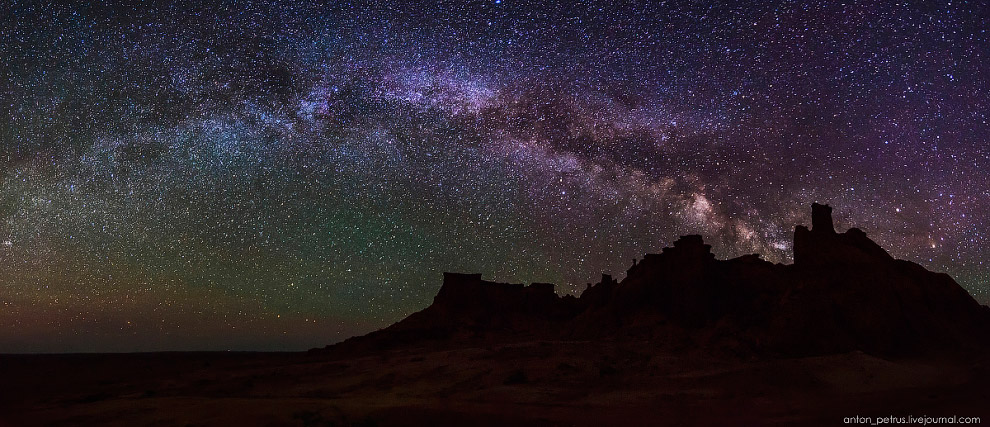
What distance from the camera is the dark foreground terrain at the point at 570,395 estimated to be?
16.5 m

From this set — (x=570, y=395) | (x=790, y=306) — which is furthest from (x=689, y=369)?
(x=790, y=306)

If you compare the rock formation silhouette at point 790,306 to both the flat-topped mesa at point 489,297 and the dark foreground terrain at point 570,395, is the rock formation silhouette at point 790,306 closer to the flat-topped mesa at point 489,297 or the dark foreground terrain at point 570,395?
the dark foreground terrain at point 570,395

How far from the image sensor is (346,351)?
61344 millimetres

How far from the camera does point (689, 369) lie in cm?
2684

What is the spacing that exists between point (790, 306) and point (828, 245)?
7.12 metres

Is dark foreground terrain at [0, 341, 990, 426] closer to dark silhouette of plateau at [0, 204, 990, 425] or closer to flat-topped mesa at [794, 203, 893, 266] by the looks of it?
dark silhouette of plateau at [0, 204, 990, 425]

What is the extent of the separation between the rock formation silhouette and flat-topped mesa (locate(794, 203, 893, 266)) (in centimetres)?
7

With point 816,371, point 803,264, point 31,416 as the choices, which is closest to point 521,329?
point 803,264

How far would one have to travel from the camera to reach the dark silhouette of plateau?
1739cm

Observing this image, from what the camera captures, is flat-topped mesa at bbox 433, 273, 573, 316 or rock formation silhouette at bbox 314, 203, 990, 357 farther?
flat-topped mesa at bbox 433, 273, 573, 316

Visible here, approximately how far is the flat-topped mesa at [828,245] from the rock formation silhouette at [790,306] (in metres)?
0.07

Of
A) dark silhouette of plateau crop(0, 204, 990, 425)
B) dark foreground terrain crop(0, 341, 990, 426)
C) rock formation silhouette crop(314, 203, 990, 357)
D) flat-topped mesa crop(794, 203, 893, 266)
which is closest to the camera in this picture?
dark foreground terrain crop(0, 341, 990, 426)

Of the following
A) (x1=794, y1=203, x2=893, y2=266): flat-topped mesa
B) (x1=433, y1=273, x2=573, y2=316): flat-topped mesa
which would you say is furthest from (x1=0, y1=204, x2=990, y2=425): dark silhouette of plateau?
(x1=433, y1=273, x2=573, y2=316): flat-topped mesa

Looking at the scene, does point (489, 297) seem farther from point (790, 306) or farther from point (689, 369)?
point (689, 369)
